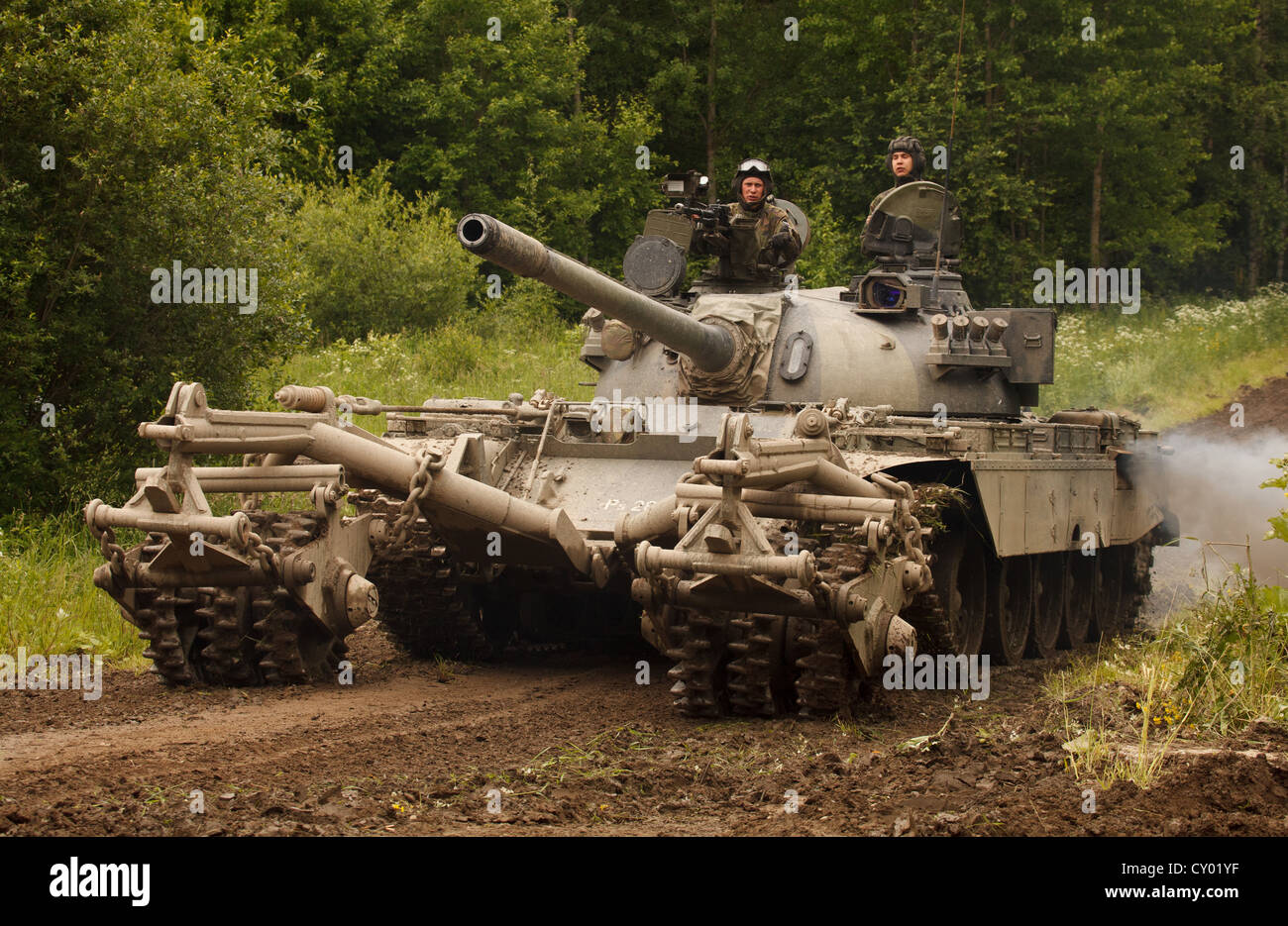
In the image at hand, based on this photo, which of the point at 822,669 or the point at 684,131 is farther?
the point at 684,131

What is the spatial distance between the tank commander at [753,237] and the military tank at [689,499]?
165 millimetres

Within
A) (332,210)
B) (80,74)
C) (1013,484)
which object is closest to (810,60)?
(332,210)

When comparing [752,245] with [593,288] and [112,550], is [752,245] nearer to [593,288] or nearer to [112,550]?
[593,288]

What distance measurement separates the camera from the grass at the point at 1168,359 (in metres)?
25.9

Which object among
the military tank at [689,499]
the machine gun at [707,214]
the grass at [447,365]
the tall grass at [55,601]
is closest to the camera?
the military tank at [689,499]

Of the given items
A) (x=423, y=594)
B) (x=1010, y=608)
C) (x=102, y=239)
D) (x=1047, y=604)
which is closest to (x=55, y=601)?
(x=423, y=594)

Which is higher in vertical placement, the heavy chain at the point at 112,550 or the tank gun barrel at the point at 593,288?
the tank gun barrel at the point at 593,288

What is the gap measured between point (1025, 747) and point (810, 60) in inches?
1068

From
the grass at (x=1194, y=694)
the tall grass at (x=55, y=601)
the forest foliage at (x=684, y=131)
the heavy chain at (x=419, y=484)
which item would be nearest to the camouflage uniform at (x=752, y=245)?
the heavy chain at (x=419, y=484)

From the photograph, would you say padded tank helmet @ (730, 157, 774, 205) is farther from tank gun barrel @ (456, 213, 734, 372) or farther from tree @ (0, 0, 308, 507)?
tree @ (0, 0, 308, 507)

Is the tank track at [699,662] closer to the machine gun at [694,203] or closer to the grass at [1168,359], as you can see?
the machine gun at [694,203]

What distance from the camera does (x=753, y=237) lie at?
11875 millimetres

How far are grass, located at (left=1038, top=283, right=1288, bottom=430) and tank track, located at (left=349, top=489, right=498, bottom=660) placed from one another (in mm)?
15943

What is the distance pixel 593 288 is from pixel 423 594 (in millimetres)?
2796
